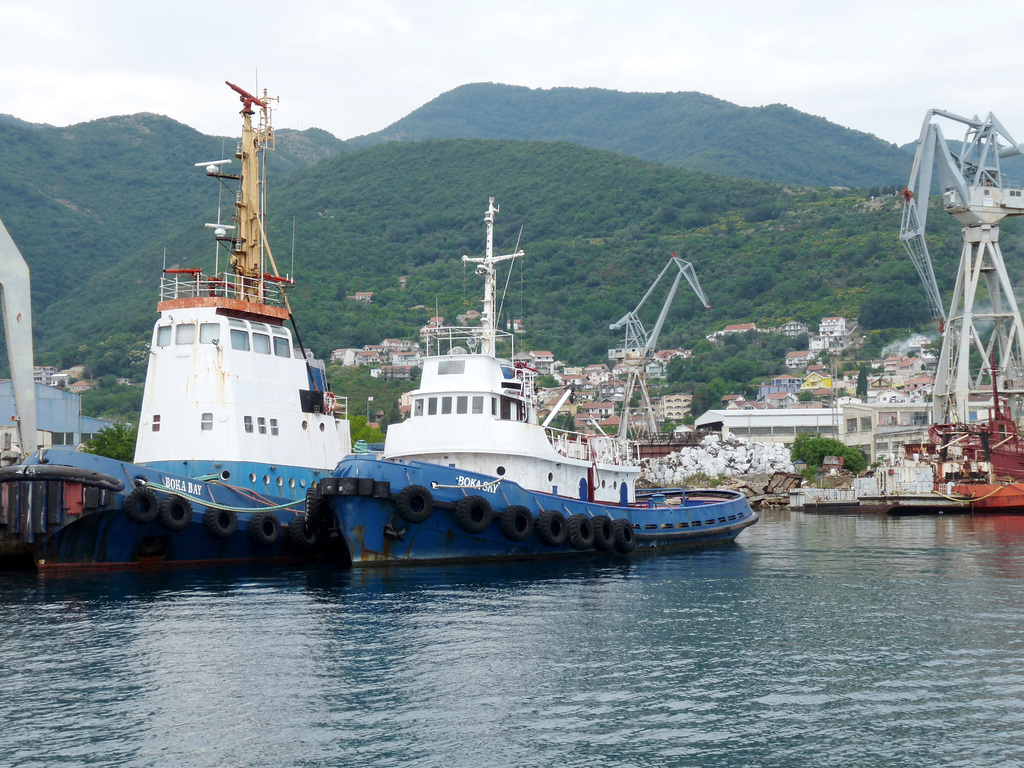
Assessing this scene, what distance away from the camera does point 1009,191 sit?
205ft

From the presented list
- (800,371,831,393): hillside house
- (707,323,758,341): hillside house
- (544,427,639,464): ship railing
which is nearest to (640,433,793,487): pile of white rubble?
(544,427,639,464): ship railing

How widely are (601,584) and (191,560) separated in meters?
10.3

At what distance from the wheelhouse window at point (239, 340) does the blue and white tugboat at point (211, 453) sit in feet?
0.13

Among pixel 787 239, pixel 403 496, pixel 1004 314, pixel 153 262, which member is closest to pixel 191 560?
pixel 403 496

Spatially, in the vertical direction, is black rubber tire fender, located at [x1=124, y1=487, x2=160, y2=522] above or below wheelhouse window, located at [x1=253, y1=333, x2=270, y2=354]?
below

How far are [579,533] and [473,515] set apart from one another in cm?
346

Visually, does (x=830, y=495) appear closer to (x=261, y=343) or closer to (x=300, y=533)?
(x=261, y=343)

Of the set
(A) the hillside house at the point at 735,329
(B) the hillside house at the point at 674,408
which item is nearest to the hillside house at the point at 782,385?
(B) the hillside house at the point at 674,408

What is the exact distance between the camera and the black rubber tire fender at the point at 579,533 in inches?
1046

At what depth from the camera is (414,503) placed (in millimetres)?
23859

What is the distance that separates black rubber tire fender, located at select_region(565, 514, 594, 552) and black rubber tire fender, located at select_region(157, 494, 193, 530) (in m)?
9.32

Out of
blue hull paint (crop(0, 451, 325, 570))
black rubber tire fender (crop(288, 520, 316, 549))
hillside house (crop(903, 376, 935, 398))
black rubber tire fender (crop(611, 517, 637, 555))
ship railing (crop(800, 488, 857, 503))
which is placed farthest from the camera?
hillside house (crop(903, 376, 935, 398))

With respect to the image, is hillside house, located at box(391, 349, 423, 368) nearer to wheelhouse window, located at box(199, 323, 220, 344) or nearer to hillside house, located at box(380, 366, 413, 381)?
hillside house, located at box(380, 366, 413, 381)

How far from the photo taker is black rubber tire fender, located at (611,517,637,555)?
1114 inches
